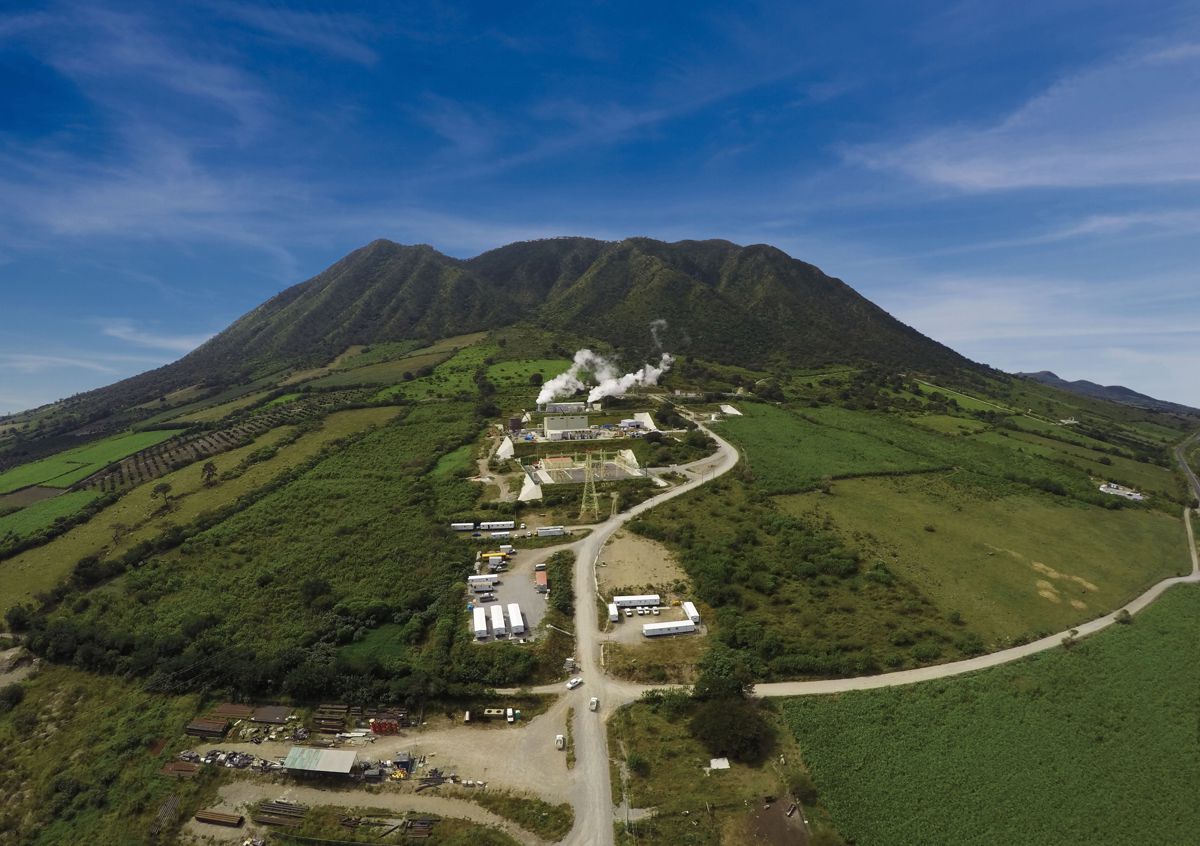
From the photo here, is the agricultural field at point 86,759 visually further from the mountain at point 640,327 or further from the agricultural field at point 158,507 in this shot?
the mountain at point 640,327

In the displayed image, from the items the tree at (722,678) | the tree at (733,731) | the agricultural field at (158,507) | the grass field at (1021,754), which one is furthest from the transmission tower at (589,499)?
the agricultural field at (158,507)

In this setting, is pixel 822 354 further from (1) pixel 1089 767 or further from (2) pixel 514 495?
(1) pixel 1089 767

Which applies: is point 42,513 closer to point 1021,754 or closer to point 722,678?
point 722,678

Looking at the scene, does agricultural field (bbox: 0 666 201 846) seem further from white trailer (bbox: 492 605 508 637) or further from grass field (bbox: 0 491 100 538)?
grass field (bbox: 0 491 100 538)

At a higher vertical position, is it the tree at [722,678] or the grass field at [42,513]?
the grass field at [42,513]

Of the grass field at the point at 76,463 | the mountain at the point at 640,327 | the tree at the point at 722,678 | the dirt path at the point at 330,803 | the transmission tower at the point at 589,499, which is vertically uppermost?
the mountain at the point at 640,327

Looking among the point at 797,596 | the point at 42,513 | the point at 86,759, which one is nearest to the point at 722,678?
the point at 797,596

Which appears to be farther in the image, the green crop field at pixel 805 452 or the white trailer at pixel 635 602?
the green crop field at pixel 805 452
